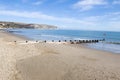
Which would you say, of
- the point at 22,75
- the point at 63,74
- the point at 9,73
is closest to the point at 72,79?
the point at 63,74

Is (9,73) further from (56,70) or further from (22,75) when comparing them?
(56,70)

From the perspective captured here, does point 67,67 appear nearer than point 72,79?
No

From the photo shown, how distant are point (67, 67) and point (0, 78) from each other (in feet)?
25.5

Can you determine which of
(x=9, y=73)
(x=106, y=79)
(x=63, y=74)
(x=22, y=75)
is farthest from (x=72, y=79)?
(x=9, y=73)

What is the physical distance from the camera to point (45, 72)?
17.2 metres

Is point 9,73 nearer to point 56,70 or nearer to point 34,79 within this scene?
point 34,79

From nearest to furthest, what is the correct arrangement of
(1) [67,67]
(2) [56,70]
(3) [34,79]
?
(3) [34,79], (2) [56,70], (1) [67,67]

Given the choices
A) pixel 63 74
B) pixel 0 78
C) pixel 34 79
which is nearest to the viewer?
pixel 0 78

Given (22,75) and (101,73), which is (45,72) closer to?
(22,75)

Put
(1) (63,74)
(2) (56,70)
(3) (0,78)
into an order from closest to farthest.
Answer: (3) (0,78) < (1) (63,74) < (2) (56,70)

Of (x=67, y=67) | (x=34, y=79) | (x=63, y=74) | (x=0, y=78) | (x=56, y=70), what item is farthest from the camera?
(x=67, y=67)

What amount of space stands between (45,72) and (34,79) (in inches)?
93.6

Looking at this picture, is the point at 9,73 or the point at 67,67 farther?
the point at 67,67

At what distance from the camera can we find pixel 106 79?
15.5 metres
